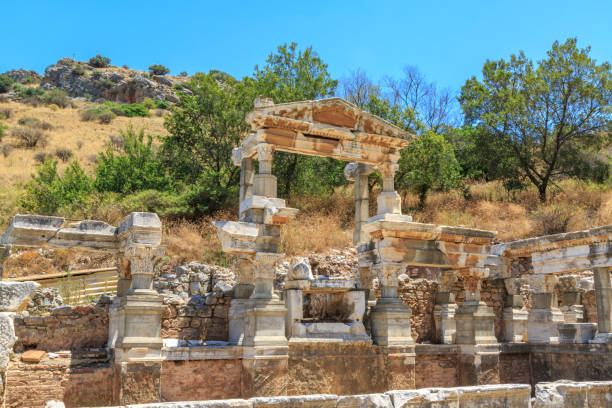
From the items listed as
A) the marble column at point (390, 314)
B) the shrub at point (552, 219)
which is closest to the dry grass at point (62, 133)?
the marble column at point (390, 314)

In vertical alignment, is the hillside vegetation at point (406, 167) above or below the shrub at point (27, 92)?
below

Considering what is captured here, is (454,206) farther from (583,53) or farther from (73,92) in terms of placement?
(73,92)

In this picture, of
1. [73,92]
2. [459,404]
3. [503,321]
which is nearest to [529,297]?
[503,321]

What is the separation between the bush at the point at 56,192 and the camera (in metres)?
22.4

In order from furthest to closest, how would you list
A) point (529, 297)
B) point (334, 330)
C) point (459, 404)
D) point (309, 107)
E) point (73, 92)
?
point (73, 92) < point (529, 297) < point (309, 107) < point (334, 330) < point (459, 404)

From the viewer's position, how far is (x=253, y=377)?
420 inches

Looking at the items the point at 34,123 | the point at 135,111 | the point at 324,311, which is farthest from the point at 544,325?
the point at 135,111

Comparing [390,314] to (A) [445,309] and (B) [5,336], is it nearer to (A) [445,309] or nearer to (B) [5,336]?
(A) [445,309]

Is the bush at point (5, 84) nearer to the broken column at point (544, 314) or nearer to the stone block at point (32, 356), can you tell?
the stone block at point (32, 356)

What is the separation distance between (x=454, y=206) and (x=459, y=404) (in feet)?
63.8

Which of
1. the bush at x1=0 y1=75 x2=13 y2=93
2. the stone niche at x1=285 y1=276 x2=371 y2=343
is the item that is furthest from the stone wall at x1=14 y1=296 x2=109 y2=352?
the bush at x1=0 y1=75 x2=13 y2=93

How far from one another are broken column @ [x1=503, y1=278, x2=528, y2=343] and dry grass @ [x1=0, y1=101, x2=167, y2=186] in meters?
24.8

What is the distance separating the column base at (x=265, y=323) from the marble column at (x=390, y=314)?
7.48 ft

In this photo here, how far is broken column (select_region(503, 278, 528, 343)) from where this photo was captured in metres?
15.3
